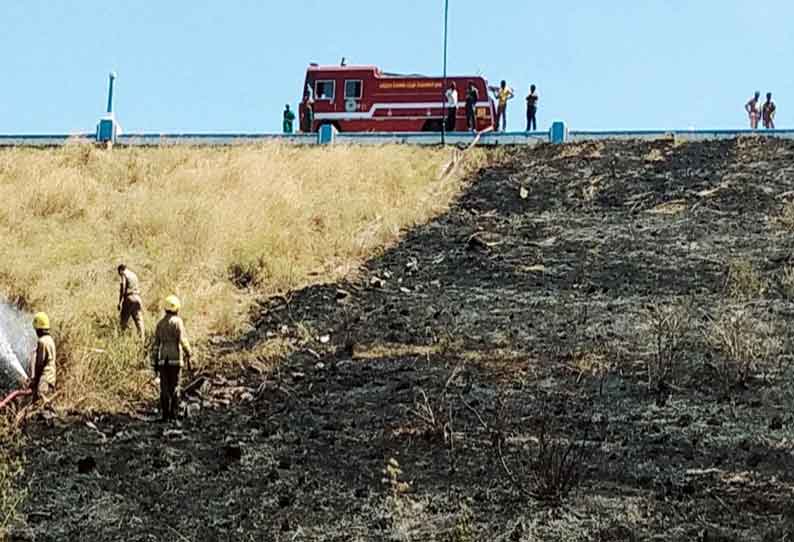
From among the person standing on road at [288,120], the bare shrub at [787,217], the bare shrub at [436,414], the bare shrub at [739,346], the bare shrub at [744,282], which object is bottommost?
the bare shrub at [436,414]

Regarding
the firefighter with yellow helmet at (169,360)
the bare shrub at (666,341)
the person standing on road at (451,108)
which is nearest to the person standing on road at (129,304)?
the firefighter with yellow helmet at (169,360)

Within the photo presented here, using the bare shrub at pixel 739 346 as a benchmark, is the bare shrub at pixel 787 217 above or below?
above

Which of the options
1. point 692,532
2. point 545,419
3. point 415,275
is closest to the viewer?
point 692,532

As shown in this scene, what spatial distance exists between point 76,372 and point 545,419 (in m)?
4.40

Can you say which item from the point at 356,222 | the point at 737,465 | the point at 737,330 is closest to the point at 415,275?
the point at 356,222

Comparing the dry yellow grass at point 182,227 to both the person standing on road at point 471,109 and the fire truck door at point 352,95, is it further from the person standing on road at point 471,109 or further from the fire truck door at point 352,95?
the fire truck door at point 352,95

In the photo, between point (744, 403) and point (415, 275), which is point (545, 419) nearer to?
point (744, 403)

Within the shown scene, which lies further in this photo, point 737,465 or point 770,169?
point 770,169

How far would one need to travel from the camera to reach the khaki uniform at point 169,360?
10398 mm

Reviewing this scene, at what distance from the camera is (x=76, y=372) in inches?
431

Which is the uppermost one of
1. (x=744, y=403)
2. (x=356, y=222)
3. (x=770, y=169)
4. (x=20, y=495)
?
(x=770, y=169)

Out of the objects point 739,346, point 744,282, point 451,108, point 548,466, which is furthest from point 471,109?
point 548,466

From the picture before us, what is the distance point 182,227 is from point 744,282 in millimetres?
8045

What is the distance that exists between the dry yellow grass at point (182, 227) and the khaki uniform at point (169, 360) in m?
0.66
